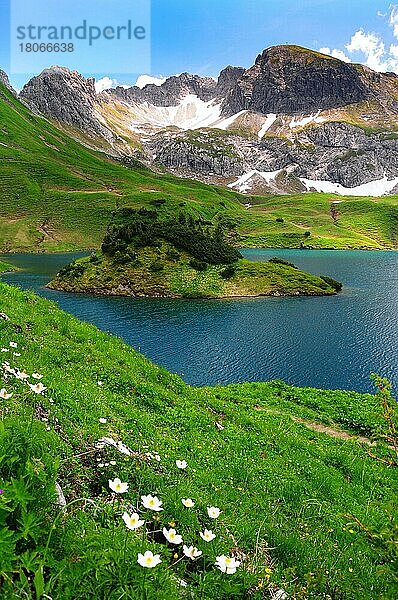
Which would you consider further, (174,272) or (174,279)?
(174,272)

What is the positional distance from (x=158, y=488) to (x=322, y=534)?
470 cm

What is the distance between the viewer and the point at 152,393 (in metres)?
17.6

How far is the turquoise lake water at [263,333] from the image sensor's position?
4600cm

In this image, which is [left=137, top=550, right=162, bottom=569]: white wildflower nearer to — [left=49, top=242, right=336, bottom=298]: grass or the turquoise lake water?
the turquoise lake water

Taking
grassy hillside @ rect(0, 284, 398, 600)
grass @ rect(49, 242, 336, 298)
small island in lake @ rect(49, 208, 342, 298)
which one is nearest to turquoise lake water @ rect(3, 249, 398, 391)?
grass @ rect(49, 242, 336, 298)

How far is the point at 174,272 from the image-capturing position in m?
95.9

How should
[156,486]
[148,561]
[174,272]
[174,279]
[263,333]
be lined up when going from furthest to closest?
[174,272] → [174,279] → [263,333] → [156,486] → [148,561]

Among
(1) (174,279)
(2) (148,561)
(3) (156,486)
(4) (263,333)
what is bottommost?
(4) (263,333)

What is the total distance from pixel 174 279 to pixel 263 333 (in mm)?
36806

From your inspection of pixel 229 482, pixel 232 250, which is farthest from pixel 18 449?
pixel 232 250

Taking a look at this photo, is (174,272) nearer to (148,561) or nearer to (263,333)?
(263,333)

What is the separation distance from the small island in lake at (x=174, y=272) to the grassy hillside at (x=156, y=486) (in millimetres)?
68957

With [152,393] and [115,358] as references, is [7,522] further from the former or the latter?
[115,358]

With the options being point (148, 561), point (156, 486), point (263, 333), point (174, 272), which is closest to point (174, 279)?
point (174, 272)
